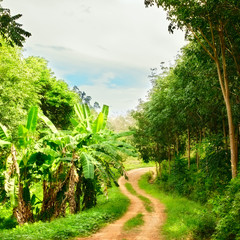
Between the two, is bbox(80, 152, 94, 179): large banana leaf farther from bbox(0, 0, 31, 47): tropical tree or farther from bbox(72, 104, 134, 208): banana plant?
bbox(0, 0, 31, 47): tropical tree

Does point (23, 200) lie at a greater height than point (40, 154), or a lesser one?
lesser

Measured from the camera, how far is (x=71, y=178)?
11.3 meters

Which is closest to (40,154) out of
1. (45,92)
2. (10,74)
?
(10,74)

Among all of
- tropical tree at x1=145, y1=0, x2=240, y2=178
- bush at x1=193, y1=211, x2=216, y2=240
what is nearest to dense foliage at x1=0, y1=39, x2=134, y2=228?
bush at x1=193, y1=211, x2=216, y2=240

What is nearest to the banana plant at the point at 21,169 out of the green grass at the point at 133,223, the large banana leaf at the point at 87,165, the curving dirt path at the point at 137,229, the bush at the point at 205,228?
the large banana leaf at the point at 87,165

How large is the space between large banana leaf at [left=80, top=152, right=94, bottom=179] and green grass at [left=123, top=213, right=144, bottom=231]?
2.55m

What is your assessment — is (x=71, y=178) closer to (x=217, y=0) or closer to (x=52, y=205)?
(x=52, y=205)

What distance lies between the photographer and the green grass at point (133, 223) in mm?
10686

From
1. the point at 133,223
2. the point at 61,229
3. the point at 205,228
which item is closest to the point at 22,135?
the point at 61,229

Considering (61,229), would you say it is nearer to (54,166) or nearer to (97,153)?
(54,166)

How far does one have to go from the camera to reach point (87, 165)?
11406 millimetres

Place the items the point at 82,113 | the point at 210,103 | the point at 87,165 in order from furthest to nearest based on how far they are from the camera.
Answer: the point at 82,113 → the point at 210,103 → the point at 87,165

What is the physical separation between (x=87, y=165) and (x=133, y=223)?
331 cm

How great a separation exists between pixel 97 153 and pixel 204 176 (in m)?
8.12
